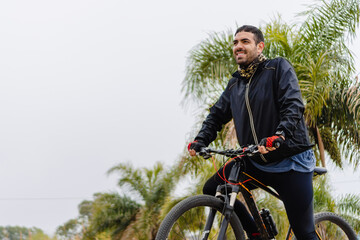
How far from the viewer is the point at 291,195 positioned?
322 centimetres

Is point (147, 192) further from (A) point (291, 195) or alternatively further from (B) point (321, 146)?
(A) point (291, 195)

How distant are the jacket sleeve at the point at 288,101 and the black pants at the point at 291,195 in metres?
0.38

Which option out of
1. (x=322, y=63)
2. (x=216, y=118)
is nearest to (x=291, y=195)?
(x=216, y=118)

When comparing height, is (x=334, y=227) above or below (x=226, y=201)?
below

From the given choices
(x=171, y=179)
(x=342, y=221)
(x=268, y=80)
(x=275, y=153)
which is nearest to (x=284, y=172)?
(x=275, y=153)

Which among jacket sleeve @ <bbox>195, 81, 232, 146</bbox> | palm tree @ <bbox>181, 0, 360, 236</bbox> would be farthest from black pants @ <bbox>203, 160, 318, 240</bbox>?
palm tree @ <bbox>181, 0, 360, 236</bbox>

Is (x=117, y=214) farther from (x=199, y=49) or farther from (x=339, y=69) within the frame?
(x=339, y=69)

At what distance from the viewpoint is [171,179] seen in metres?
15.1

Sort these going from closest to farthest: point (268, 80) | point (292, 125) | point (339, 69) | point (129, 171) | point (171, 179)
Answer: point (292, 125) → point (268, 80) → point (339, 69) → point (171, 179) → point (129, 171)

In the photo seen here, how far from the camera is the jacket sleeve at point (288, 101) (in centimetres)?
298

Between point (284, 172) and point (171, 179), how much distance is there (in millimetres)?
12004

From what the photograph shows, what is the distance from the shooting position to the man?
10.4 ft

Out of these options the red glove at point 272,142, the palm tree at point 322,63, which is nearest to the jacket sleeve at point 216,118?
the red glove at point 272,142

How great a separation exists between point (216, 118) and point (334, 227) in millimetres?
1708
